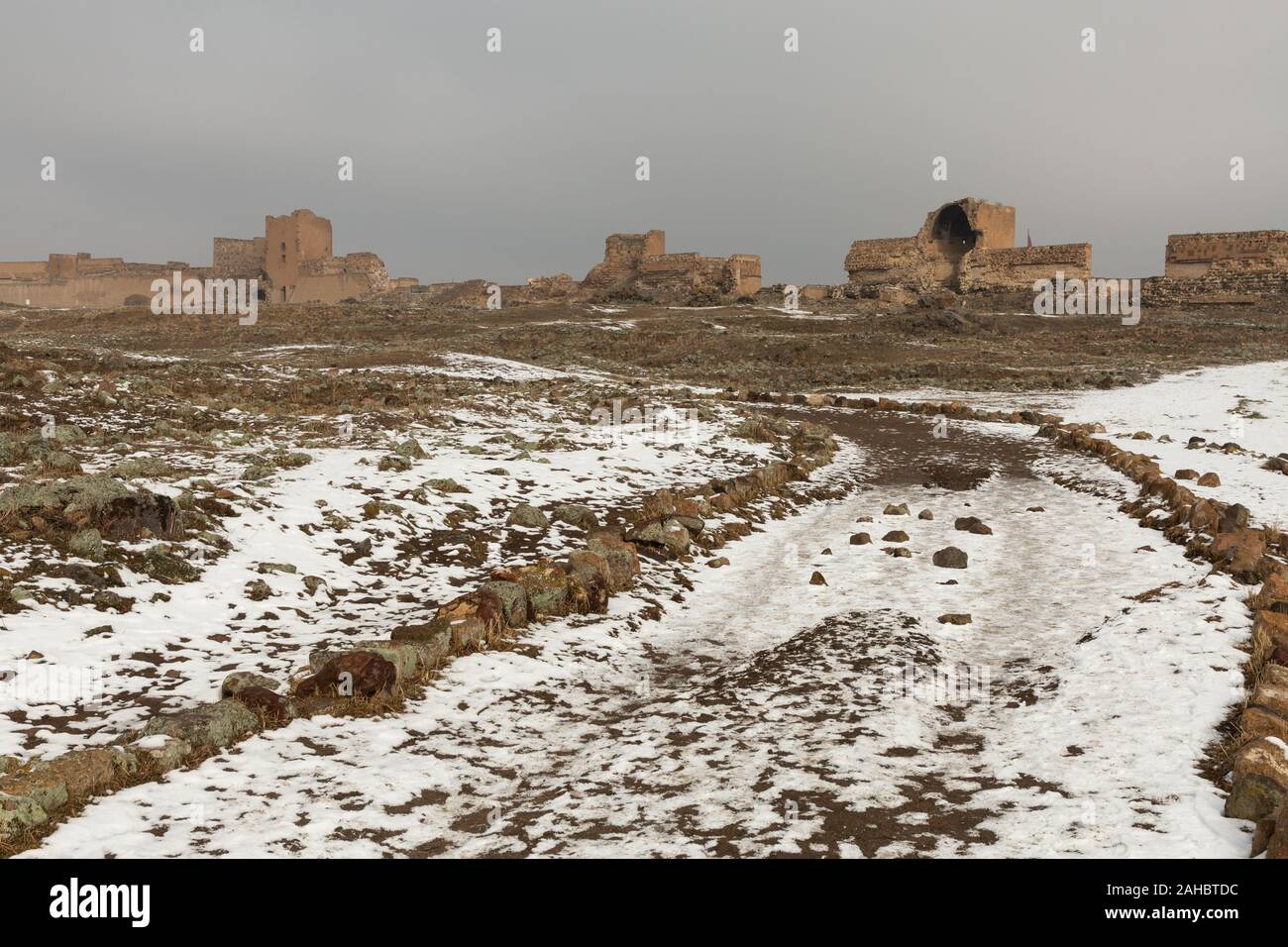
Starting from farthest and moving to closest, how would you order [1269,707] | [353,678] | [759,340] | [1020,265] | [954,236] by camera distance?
1. [954,236]
2. [1020,265]
3. [759,340]
4. [353,678]
5. [1269,707]

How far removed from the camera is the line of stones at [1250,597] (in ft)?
14.7

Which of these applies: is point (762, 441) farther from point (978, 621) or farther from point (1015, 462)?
point (978, 621)

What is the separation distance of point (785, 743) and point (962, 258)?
59334 mm

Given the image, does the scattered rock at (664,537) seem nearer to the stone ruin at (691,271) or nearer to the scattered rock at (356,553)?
the scattered rock at (356,553)

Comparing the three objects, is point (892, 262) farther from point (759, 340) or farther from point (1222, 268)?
point (759, 340)

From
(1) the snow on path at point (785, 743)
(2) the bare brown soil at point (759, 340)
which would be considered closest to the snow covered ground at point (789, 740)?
(1) the snow on path at point (785, 743)

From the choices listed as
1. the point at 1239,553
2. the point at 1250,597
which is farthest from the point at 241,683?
the point at 1239,553

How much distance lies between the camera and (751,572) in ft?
35.1

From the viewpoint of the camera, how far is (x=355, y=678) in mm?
6445

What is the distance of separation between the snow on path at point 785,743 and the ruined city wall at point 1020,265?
51.8 m

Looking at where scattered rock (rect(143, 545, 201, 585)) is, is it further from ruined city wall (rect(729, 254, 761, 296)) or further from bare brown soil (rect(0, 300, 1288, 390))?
ruined city wall (rect(729, 254, 761, 296))

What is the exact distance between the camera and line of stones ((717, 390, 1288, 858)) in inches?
177

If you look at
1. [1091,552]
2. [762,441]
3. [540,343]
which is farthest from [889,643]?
[540,343]
